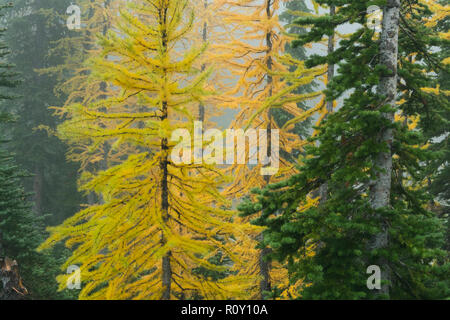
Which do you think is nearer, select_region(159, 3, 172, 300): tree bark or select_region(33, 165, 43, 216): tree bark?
select_region(159, 3, 172, 300): tree bark

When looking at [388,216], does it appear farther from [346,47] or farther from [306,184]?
[346,47]

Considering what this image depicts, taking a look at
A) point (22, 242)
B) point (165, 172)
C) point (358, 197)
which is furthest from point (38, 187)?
point (358, 197)

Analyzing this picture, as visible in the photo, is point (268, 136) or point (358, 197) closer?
point (358, 197)

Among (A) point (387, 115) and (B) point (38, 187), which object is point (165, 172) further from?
(B) point (38, 187)

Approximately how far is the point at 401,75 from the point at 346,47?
1.03 m

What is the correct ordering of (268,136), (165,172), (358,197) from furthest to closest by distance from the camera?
(268,136), (165,172), (358,197)

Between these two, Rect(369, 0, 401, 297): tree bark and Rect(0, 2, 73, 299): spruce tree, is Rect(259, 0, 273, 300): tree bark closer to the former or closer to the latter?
Rect(369, 0, 401, 297): tree bark

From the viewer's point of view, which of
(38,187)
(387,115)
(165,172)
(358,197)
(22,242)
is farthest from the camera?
(38,187)

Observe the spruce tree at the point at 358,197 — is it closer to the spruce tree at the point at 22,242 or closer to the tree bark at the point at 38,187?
the spruce tree at the point at 22,242

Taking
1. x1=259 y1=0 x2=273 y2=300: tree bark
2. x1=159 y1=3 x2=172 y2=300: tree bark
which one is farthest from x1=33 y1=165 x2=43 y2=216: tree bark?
x1=159 y1=3 x2=172 y2=300: tree bark

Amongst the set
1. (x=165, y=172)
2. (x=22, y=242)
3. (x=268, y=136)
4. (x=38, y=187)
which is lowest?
(x=22, y=242)
